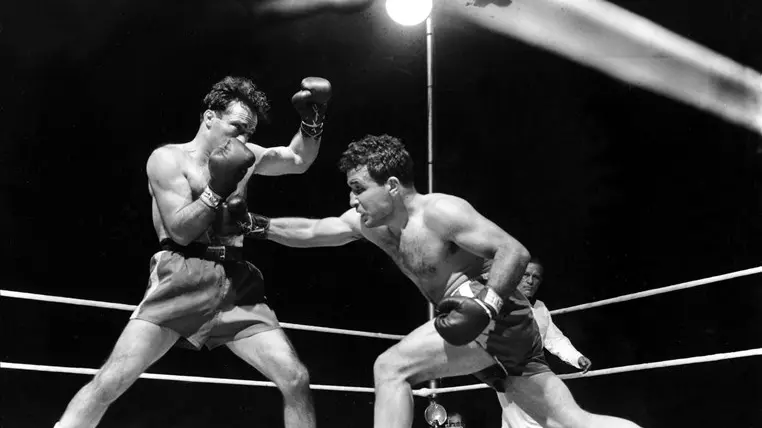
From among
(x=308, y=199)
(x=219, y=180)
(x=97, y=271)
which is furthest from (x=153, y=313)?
(x=308, y=199)

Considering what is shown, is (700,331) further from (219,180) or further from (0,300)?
(0,300)

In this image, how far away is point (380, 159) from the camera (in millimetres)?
2729

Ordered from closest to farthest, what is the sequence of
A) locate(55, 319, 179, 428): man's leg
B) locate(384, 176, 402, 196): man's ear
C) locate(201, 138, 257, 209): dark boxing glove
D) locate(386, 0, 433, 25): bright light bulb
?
locate(55, 319, 179, 428): man's leg, locate(201, 138, 257, 209): dark boxing glove, locate(384, 176, 402, 196): man's ear, locate(386, 0, 433, 25): bright light bulb

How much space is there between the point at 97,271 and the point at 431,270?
4.86 feet

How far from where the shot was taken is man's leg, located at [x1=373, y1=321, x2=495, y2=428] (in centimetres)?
243

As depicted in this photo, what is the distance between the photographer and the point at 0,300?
10.4ft

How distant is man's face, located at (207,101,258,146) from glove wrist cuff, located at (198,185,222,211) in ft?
1.14

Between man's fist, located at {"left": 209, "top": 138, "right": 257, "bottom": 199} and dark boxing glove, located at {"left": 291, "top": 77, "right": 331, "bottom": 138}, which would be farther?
dark boxing glove, located at {"left": 291, "top": 77, "right": 331, "bottom": 138}

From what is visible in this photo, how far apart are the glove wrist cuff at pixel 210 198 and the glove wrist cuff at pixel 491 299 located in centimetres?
85

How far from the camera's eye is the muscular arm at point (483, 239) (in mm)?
2484

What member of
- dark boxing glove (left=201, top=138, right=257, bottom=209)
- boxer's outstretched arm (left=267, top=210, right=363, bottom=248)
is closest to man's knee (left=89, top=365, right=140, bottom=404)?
dark boxing glove (left=201, top=138, right=257, bottom=209)

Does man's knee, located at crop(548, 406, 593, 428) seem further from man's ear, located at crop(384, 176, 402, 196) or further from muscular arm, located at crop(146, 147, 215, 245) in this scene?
muscular arm, located at crop(146, 147, 215, 245)


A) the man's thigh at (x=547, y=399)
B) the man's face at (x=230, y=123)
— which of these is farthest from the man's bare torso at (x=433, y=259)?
the man's face at (x=230, y=123)

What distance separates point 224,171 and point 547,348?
1.79 metres
